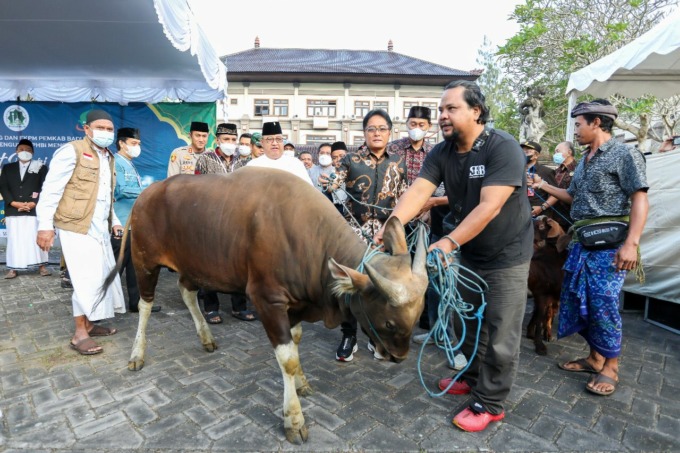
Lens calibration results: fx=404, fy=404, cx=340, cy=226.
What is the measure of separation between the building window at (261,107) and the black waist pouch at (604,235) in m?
30.4

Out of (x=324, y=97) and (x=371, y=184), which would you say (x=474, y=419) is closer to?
(x=371, y=184)

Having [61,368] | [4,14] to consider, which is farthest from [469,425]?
[4,14]

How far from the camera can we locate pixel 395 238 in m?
2.58

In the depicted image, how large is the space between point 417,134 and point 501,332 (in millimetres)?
2439

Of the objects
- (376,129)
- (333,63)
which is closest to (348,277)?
(376,129)

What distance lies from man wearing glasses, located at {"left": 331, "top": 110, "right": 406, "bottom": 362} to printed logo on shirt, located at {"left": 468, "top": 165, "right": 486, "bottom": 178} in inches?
50.1

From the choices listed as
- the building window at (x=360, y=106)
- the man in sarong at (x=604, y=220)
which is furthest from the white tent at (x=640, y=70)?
the building window at (x=360, y=106)

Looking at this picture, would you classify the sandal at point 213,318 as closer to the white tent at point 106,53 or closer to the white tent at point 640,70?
the white tent at point 106,53

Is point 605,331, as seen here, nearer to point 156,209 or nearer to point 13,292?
point 156,209

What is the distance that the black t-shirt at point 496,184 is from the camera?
8.87 feet

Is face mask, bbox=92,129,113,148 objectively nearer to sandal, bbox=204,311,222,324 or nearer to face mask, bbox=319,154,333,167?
sandal, bbox=204,311,222,324

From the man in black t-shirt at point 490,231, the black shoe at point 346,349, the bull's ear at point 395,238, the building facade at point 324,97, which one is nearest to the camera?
the bull's ear at point 395,238

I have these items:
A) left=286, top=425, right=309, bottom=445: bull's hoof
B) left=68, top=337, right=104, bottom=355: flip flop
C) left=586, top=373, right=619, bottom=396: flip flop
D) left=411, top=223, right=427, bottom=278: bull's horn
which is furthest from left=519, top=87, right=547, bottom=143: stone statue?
left=68, top=337, right=104, bottom=355: flip flop

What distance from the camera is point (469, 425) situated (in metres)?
2.91
